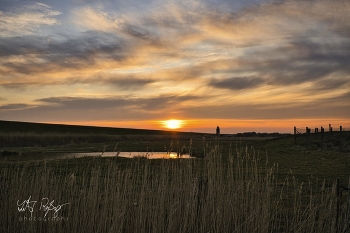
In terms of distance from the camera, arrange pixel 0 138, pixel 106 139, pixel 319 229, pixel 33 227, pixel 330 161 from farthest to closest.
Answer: pixel 106 139, pixel 0 138, pixel 330 161, pixel 33 227, pixel 319 229

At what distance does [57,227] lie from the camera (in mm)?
7004

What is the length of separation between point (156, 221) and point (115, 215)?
2.48ft

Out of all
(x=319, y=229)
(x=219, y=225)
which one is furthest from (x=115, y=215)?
(x=319, y=229)

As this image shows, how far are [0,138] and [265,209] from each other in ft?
136

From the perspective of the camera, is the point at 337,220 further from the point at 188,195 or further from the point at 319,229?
the point at 188,195

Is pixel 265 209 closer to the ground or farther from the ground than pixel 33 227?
farther from the ground

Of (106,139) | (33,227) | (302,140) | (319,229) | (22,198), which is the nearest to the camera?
(319,229)

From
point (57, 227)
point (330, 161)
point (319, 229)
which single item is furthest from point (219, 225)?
point (330, 161)

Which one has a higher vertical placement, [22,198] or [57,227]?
[22,198]

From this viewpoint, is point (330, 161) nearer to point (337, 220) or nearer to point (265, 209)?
point (337, 220)

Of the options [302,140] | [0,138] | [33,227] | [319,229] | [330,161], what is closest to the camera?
[319,229]

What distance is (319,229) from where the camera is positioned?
641cm

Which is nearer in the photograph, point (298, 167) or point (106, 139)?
point (298, 167)

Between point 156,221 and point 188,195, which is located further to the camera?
point 188,195
